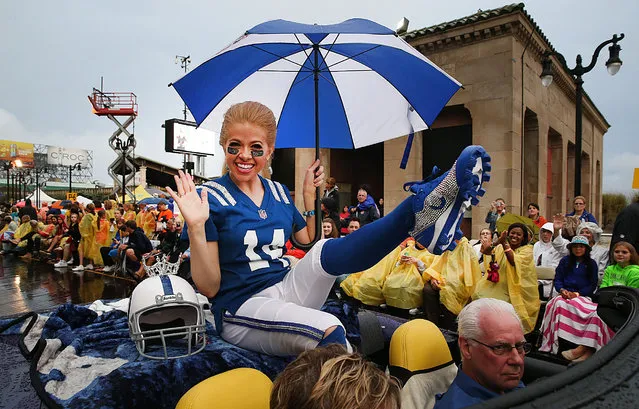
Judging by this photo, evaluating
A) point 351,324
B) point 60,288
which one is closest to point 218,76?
point 351,324

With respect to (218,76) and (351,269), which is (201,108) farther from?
(351,269)

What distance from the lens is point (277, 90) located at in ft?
10.3

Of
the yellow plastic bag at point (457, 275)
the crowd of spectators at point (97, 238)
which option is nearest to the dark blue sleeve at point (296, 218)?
the yellow plastic bag at point (457, 275)

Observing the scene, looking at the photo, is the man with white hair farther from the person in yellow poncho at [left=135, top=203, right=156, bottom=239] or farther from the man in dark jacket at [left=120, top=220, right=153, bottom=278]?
the person in yellow poncho at [left=135, top=203, right=156, bottom=239]

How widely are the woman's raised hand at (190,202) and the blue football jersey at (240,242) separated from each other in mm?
112

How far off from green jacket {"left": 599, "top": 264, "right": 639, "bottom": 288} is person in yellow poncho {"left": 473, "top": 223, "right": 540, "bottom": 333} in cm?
75

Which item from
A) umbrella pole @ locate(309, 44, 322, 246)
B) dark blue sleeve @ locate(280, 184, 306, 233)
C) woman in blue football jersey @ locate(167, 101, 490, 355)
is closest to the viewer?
woman in blue football jersey @ locate(167, 101, 490, 355)

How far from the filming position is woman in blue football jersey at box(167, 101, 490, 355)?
5.26 ft

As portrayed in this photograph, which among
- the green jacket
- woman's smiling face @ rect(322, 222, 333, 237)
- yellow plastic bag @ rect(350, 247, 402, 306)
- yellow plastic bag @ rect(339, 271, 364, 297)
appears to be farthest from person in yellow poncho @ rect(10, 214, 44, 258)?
the green jacket

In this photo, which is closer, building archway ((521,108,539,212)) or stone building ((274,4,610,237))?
stone building ((274,4,610,237))

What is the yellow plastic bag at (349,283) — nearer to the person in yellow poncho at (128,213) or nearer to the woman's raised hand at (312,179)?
the woman's raised hand at (312,179)

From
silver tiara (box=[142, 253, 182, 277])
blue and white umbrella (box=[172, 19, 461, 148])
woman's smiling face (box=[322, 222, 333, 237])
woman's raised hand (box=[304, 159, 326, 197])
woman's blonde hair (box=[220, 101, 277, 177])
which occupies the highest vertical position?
blue and white umbrella (box=[172, 19, 461, 148])

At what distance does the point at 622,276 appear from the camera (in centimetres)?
442

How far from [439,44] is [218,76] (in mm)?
11580
